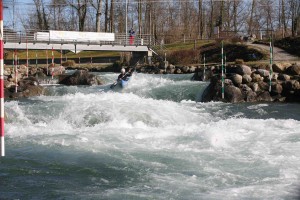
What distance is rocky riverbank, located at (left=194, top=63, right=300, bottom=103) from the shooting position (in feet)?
61.7

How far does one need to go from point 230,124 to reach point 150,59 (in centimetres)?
2352

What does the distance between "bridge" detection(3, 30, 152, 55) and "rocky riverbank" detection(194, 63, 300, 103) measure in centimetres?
1432

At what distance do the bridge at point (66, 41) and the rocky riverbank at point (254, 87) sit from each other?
47.0ft

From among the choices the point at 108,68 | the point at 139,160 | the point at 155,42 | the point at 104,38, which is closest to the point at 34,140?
the point at 139,160

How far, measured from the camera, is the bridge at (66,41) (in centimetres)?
2988

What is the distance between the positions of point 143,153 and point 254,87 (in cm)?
1140

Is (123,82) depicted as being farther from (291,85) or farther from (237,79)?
(291,85)

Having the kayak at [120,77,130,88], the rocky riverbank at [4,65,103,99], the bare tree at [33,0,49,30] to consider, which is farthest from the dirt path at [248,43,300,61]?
the bare tree at [33,0,49,30]

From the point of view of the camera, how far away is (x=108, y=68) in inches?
1540

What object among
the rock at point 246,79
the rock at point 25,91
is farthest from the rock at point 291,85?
the rock at point 25,91

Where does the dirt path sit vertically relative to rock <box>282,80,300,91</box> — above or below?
above

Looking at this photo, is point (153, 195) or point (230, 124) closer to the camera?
point (153, 195)

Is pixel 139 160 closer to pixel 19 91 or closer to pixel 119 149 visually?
pixel 119 149

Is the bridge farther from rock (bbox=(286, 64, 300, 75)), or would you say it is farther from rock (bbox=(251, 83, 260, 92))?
rock (bbox=(251, 83, 260, 92))
